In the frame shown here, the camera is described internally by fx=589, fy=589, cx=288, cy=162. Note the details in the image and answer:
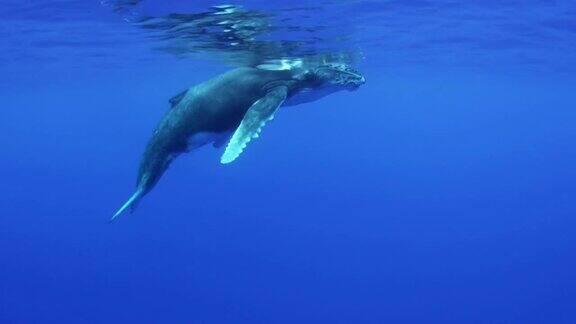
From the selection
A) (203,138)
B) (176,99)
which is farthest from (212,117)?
(176,99)

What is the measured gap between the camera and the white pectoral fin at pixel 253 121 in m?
7.27

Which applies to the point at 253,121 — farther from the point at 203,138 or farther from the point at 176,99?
the point at 176,99

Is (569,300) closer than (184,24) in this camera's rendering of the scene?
No

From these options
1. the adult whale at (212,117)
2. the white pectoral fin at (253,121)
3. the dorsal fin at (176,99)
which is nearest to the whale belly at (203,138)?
the adult whale at (212,117)

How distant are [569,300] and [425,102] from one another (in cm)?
3394

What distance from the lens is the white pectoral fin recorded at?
727 cm

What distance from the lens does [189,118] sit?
8.01 meters

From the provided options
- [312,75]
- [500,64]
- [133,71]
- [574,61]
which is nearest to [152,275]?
[133,71]

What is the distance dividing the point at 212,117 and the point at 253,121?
0.66 m

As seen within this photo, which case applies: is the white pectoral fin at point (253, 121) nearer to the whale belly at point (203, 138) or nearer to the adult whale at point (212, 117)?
the adult whale at point (212, 117)

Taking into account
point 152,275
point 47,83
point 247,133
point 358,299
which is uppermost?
point 247,133

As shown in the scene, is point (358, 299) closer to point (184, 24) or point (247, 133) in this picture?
point (184, 24)

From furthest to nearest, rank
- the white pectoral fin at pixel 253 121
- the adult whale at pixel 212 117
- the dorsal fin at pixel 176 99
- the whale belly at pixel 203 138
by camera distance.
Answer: the dorsal fin at pixel 176 99 → the whale belly at pixel 203 138 → the adult whale at pixel 212 117 → the white pectoral fin at pixel 253 121

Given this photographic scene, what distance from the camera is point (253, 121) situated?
25.4ft
